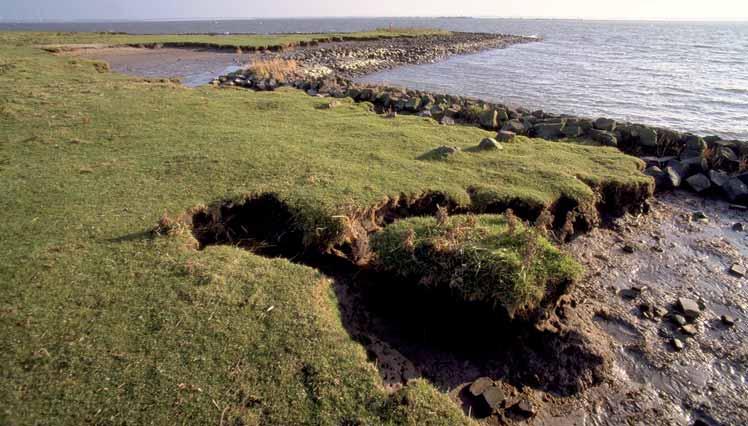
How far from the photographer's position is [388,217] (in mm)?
8281

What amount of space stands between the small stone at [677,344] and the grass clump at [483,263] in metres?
1.85

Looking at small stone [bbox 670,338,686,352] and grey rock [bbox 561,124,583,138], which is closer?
small stone [bbox 670,338,686,352]

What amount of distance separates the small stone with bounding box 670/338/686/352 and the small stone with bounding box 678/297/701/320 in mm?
734

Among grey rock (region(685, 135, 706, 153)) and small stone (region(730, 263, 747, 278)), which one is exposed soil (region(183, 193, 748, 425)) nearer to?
small stone (region(730, 263, 747, 278))

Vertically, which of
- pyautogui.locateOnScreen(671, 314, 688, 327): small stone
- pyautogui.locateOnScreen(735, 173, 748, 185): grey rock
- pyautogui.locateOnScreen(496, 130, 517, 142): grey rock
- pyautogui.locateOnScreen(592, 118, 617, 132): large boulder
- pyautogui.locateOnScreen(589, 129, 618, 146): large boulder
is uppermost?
pyautogui.locateOnScreen(496, 130, 517, 142): grey rock

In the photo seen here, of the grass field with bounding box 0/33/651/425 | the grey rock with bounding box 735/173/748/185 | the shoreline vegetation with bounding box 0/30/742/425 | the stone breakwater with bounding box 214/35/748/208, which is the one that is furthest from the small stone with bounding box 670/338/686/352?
the grey rock with bounding box 735/173/748/185

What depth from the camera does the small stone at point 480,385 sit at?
5.25m

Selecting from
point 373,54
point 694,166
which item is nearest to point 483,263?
point 694,166

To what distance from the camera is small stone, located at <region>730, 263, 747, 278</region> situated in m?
8.09

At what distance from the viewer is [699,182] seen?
38.4ft

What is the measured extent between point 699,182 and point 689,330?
6967mm

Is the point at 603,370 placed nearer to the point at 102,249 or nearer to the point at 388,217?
the point at 388,217

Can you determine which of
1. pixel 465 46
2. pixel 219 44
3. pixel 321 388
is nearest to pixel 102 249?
pixel 321 388

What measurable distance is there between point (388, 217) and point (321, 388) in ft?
13.9
